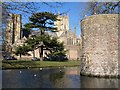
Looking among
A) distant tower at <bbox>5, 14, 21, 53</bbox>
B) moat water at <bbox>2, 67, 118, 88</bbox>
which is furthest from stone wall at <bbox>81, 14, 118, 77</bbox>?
distant tower at <bbox>5, 14, 21, 53</bbox>

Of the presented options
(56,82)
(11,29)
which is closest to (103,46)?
(56,82)

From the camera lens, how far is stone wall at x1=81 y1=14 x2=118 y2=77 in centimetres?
1484

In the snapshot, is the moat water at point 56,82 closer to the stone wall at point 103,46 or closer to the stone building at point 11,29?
the stone wall at point 103,46

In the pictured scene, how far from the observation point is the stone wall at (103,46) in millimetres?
14844

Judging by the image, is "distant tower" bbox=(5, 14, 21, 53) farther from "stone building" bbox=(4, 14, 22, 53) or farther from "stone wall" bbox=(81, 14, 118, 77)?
"stone wall" bbox=(81, 14, 118, 77)

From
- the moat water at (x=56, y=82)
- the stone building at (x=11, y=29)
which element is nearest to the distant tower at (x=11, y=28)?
the stone building at (x=11, y=29)

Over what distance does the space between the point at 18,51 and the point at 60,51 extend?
906 cm

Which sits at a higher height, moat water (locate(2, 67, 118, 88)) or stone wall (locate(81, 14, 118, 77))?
stone wall (locate(81, 14, 118, 77))

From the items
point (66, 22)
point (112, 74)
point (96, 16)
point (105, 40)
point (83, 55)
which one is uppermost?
point (66, 22)

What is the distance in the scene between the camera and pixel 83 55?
16344 mm

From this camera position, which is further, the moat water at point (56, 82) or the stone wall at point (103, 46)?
the stone wall at point (103, 46)

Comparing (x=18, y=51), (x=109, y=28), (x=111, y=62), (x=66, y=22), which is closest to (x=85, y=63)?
(x=111, y=62)

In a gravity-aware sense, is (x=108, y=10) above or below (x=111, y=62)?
above

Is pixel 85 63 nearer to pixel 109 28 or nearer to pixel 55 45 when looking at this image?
pixel 109 28
